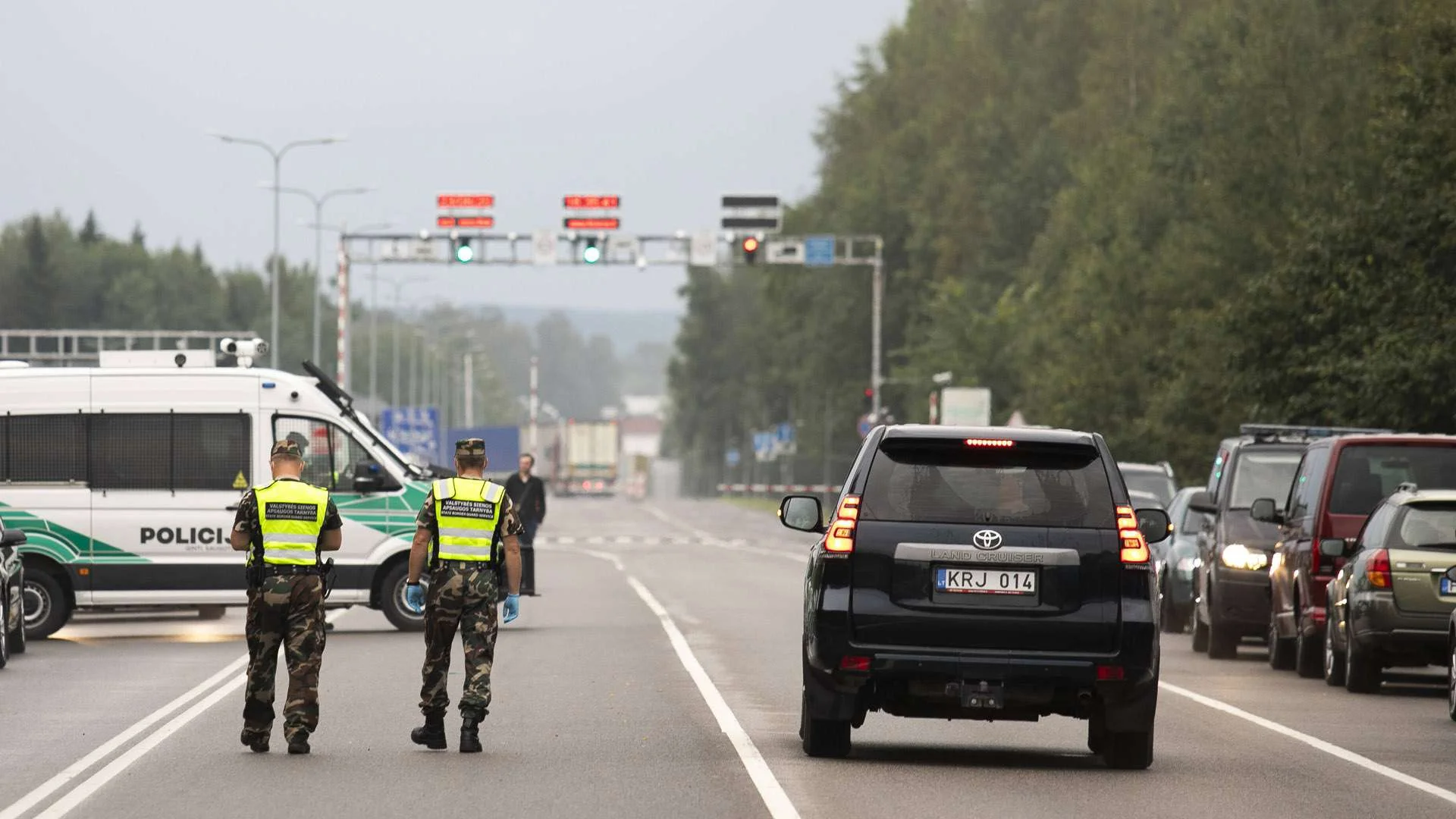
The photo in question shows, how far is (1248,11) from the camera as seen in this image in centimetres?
6050

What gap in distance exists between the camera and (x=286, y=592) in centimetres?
1394

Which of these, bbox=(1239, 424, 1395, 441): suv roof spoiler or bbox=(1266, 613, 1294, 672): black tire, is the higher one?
bbox=(1239, 424, 1395, 441): suv roof spoiler

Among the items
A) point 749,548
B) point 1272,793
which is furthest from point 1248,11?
point 1272,793

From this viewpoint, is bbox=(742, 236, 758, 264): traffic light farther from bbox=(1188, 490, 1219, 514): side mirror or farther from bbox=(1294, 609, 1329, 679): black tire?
bbox=(1294, 609, 1329, 679): black tire

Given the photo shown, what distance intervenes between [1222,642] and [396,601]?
7870 mm

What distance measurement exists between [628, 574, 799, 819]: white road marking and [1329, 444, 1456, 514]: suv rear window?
541cm

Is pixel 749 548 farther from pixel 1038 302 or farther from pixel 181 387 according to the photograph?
pixel 181 387

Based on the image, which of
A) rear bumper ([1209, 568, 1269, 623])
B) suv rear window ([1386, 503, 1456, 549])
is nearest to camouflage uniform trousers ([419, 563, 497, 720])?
suv rear window ([1386, 503, 1456, 549])

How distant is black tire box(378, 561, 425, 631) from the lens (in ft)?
82.8

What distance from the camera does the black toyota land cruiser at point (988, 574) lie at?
12.7 metres

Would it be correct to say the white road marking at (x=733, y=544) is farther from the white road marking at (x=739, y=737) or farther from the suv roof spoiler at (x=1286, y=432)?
the white road marking at (x=739, y=737)

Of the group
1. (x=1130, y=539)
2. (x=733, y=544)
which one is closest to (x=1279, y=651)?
(x=1130, y=539)

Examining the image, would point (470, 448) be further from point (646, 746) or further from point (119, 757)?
point (119, 757)

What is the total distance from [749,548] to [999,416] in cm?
3136
